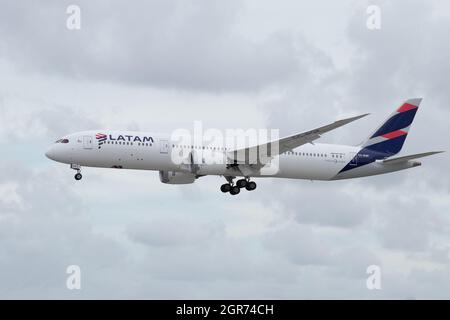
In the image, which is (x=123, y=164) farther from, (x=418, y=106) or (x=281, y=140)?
(x=418, y=106)

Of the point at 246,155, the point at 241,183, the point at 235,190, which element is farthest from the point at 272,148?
the point at 235,190

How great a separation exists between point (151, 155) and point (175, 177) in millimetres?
8955

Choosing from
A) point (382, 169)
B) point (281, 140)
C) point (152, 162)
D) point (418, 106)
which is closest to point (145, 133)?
point (152, 162)

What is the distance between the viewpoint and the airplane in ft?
296

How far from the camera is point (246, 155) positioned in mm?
94125

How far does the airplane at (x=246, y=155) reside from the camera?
296 ft

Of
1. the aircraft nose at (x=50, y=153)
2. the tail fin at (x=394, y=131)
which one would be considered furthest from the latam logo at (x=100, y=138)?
the tail fin at (x=394, y=131)

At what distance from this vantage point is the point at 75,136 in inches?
3565

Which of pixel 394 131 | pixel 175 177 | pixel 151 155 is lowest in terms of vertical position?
pixel 175 177

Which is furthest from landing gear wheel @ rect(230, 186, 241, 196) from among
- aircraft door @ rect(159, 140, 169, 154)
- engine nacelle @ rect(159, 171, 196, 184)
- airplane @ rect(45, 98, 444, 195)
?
aircraft door @ rect(159, 140, 169, 154)

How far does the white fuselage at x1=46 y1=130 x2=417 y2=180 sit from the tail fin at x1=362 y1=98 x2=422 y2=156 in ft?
25.0

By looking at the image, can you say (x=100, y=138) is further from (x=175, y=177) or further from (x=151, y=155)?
(x=175, y=177)

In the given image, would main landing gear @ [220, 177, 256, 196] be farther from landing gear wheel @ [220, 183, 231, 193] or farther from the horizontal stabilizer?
the horizontal stabilizer

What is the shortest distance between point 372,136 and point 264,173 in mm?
13401
